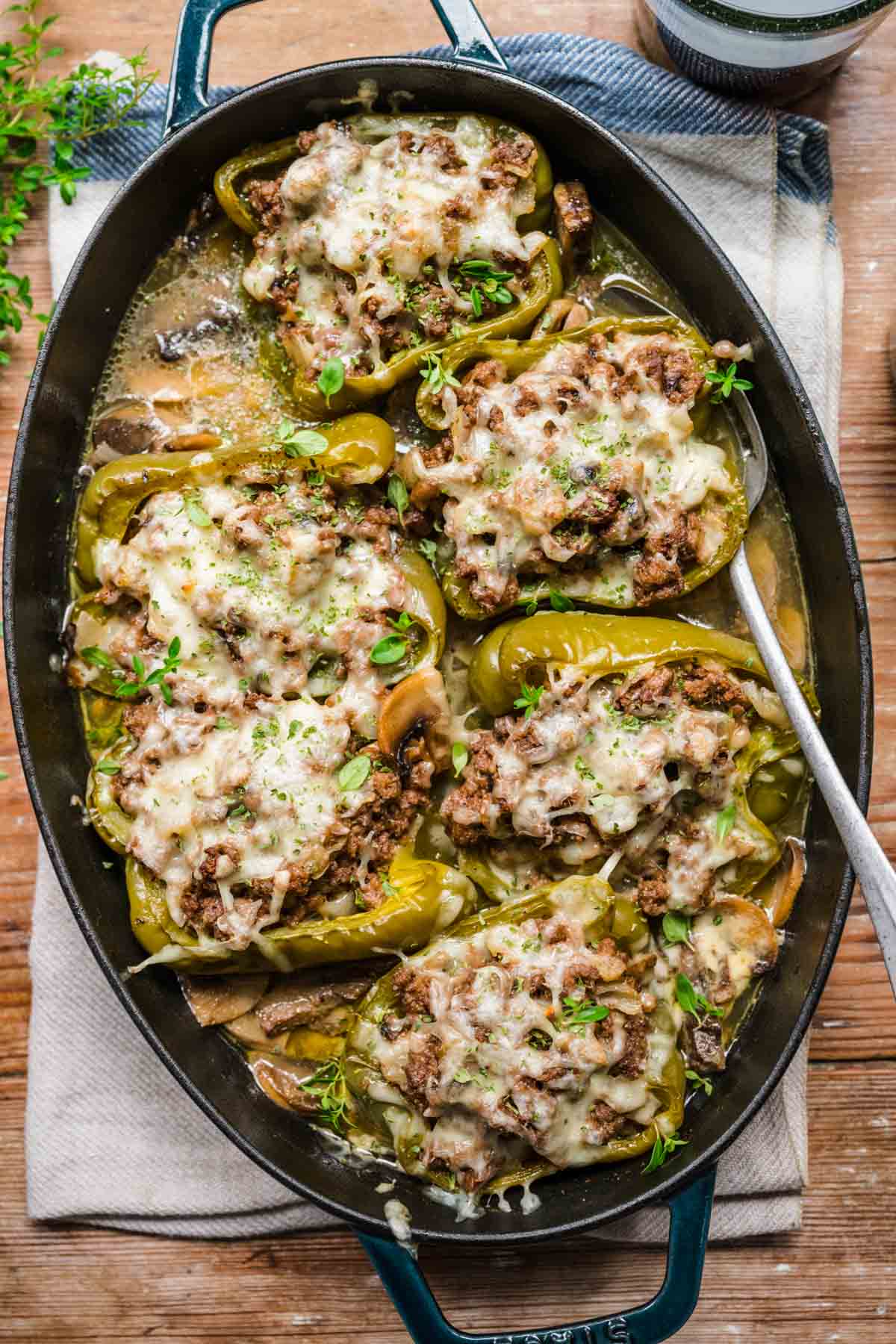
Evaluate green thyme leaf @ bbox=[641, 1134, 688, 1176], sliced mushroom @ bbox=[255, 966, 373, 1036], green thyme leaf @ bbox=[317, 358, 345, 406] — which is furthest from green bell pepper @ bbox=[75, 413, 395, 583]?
green thyme leaf @ bbox=[641, 1134, 688, 1176]

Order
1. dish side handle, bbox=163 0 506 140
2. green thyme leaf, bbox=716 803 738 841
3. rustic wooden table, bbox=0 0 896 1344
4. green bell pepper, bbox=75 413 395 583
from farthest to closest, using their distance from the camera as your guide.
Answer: rustic wooden table, bbox=0 0 896 1344 → green bell pepper, bbox=75 413 395 583 → green thyme leaf, bbox=716 803 738 841 → dish side handle, bbox=163 0 506 140

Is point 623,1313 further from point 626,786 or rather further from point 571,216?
point 571,216

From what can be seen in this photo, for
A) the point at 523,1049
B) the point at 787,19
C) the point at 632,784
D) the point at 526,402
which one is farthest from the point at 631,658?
the point at 787,19

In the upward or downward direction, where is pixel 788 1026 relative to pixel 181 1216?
upward

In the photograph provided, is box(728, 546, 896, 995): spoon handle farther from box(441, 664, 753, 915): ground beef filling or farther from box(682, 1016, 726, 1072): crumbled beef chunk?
box(682, 1016, 726, 1072): crumbled beef chunk

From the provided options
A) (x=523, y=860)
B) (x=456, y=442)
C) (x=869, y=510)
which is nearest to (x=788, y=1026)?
(x=523, y=860)

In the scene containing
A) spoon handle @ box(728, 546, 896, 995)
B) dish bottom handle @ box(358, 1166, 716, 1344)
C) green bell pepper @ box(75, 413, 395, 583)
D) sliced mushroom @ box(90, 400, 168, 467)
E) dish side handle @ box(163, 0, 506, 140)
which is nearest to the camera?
spoon handle @ box(728, 546, 896, 995)

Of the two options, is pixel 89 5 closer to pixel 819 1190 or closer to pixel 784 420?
pixel 784 420
